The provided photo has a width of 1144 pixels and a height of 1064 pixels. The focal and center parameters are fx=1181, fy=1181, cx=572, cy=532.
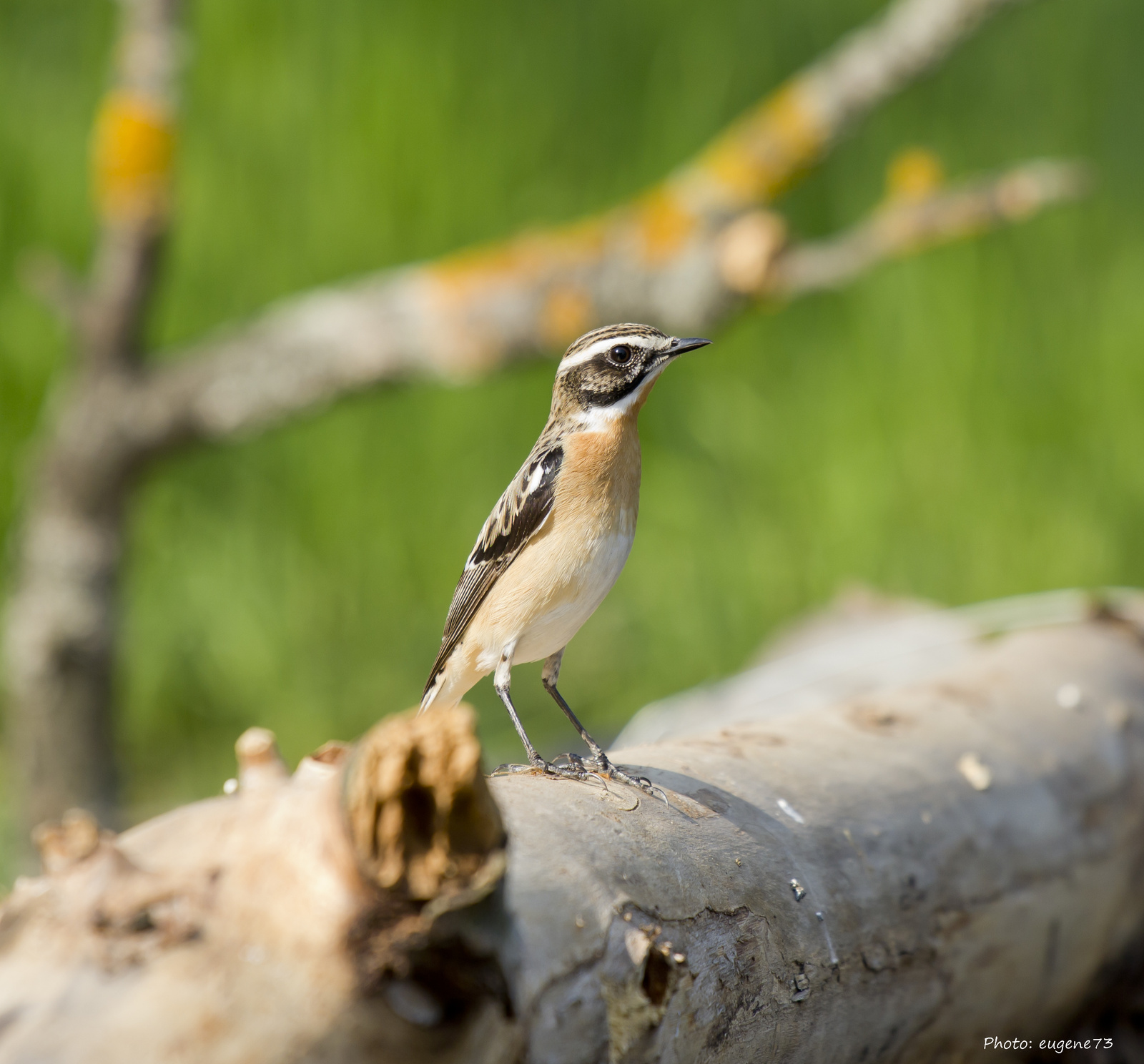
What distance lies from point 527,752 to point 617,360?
77 centimetres

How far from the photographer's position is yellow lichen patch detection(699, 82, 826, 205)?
311 centimetres

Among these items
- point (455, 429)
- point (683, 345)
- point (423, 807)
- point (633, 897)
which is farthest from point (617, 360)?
point (455, 429)

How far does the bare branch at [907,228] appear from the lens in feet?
9.38

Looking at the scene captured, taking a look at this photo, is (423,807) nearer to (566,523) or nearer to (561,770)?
(561,770)

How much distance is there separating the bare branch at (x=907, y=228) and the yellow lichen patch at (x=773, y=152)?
0.83 ft

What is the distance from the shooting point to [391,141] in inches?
224

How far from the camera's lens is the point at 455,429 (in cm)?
561

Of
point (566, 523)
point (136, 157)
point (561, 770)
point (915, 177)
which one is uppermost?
point (136, 157)

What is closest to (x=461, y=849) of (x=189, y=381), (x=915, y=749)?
(x=915, y=749)

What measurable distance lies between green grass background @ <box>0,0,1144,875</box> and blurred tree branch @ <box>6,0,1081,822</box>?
168 centimetres

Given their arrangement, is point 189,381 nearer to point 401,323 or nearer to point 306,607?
point 401,323

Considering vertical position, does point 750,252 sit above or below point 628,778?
above

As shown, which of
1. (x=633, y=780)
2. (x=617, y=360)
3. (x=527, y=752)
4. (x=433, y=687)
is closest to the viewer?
(x=633, y=780)

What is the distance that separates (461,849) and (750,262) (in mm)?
2116
